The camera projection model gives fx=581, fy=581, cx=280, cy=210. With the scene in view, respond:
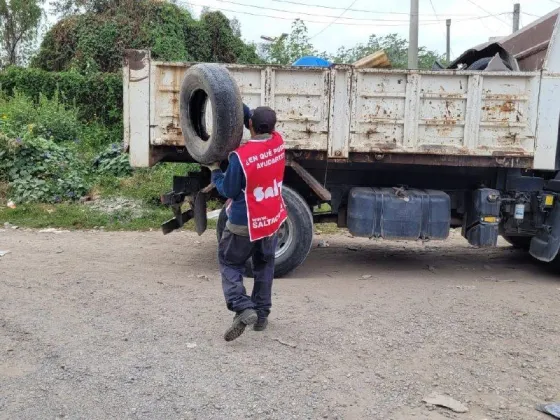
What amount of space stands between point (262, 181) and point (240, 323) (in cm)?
95

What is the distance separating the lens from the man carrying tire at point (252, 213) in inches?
150

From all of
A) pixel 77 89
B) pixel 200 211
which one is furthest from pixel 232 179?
pixel 77 89

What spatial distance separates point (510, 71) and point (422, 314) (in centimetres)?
268

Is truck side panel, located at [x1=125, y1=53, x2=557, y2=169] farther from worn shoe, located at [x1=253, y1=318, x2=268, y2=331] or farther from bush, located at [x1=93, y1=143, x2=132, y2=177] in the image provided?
bush, located at [x1=93, y1=143, x2=132, y2=177]

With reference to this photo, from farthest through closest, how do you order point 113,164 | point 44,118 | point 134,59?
point 44,118 < point 113,164 < point 134,59

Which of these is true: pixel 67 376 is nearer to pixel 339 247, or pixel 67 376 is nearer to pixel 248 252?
pixel 248 252

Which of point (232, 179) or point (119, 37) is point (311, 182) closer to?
point (232, 179)

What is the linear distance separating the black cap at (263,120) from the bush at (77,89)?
1203cm

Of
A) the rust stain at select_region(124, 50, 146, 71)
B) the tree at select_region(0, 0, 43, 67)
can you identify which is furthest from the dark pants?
the tree at select_region(0, 0, 43, 67)

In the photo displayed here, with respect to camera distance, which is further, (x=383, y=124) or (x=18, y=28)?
(x=18, y=28)

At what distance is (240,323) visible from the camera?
3811mm

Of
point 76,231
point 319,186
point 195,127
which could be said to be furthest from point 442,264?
point 76,231

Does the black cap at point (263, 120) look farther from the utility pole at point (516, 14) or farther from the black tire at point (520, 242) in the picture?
the utility pole at point (516, 14)

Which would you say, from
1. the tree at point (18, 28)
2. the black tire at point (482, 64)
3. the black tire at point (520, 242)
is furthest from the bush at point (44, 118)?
the tree at point (18, 28)
